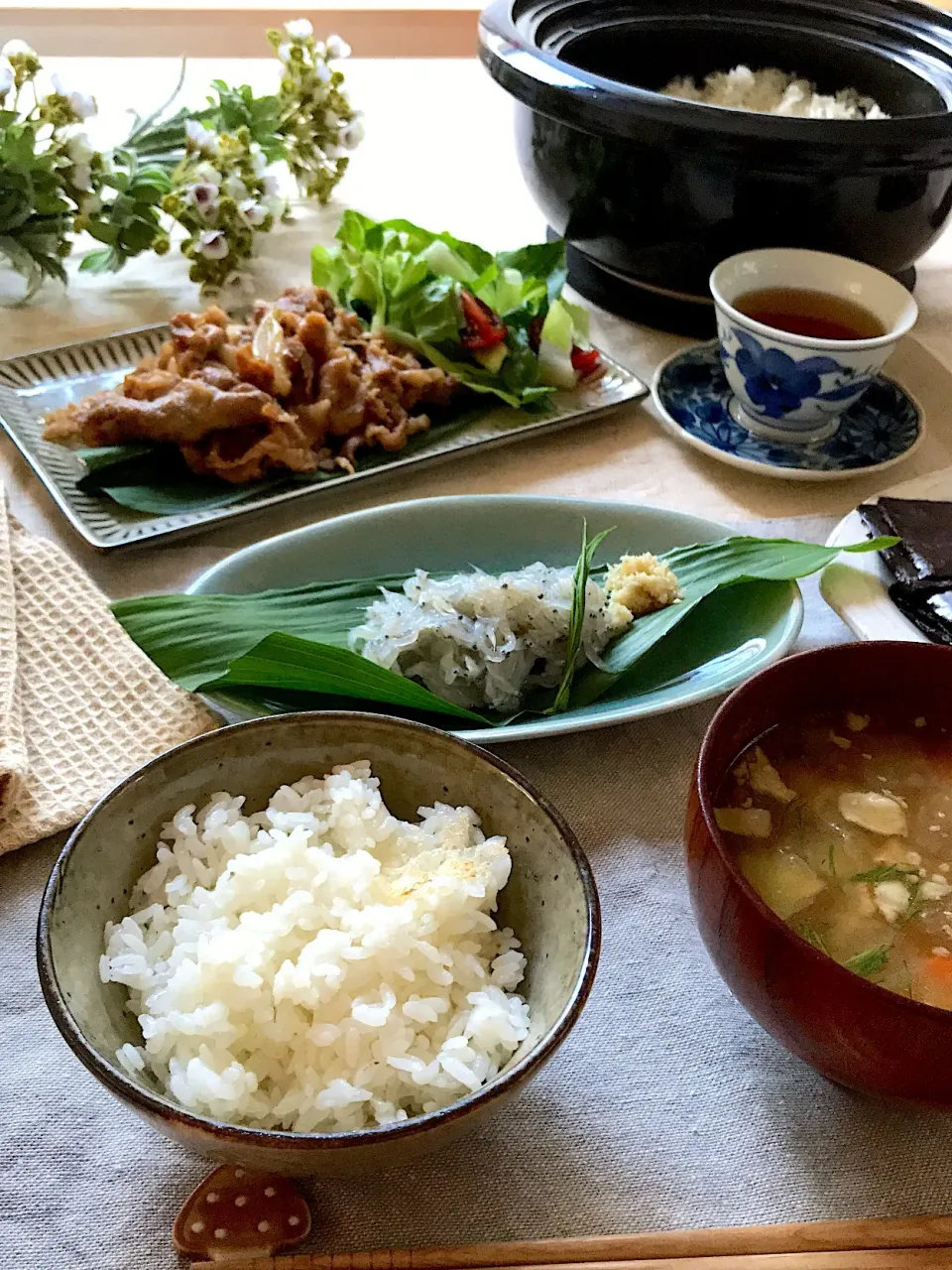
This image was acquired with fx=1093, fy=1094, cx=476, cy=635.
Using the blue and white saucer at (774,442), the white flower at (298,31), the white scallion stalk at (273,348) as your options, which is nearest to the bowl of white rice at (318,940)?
the white scallion stalk at (273,348)

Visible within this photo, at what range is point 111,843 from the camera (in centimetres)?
86

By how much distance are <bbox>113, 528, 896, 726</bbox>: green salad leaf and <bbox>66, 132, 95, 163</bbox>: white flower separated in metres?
1.05

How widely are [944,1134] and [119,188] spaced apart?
6.25 ft

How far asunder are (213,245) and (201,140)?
212 mm

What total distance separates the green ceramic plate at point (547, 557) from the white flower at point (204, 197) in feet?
2.82

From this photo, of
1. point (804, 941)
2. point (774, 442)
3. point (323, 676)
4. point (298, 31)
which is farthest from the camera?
point (298, 31)

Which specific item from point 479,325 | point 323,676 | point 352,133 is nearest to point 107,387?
point 479,325

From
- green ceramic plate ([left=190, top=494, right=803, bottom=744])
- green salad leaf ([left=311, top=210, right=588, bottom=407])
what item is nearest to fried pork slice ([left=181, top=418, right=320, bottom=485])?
green ceramic plate ([left=190, top=494, right=803, bottom=744])

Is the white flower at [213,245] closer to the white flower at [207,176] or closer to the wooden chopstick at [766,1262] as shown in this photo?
the white flower at [207,176]

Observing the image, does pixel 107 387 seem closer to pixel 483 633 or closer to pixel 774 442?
pixel 483 633

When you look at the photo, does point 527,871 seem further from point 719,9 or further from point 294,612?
point 719,9

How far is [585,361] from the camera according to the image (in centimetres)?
178

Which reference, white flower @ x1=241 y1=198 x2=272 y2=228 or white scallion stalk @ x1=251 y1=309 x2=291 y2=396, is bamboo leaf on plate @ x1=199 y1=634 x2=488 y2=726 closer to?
white scallion stalk @ x1=251 y1=309 x2=291 y2=396

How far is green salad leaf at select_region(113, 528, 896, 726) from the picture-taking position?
1124 millimetres
